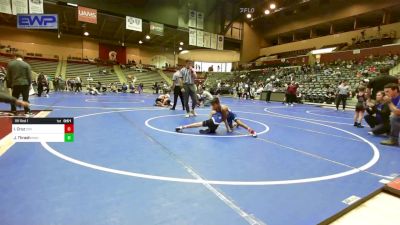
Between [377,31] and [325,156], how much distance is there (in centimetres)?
2857

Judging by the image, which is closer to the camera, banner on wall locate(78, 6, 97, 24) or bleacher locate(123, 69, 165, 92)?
banner on wall locate(78, 6, 97, 24)

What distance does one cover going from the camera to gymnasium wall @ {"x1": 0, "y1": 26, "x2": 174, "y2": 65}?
31.7m

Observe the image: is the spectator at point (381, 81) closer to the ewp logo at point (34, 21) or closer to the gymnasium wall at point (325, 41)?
the ewp logo at point (34, 21)

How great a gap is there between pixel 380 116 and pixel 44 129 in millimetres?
6774

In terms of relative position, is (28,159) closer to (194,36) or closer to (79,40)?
(194,36)

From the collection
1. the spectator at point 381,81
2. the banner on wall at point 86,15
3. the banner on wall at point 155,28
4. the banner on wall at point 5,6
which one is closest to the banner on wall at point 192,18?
the banner on wall at point 155,28

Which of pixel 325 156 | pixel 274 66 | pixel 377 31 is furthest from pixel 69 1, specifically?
pixel 377 31

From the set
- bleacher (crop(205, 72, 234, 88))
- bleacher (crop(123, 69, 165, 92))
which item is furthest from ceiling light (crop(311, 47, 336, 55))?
bleacher (crop(123, 69, 165, 92))

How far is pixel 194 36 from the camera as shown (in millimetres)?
26656

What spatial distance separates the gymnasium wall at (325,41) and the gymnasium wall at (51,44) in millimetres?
19653

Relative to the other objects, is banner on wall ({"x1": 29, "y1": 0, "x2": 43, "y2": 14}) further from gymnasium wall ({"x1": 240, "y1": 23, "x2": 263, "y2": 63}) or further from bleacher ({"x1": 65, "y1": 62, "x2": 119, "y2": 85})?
gymnasium wall ({"x1": 240, "y1": 23, "x2": 263, "y2": 63})

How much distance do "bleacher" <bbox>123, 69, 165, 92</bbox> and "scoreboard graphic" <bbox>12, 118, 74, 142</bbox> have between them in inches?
1235

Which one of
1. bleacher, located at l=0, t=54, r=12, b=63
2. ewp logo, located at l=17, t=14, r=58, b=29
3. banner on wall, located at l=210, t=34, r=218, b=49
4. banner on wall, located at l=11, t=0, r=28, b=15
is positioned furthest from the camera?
banner on wall, located at l=210, t=34, r=218, b=49

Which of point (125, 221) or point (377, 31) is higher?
point (377, 31)
